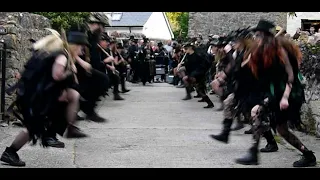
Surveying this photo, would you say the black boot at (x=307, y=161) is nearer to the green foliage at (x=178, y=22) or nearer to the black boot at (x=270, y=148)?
the black boot at (x=270, y=148)

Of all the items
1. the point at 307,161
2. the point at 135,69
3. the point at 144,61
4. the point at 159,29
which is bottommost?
the point at 159,29

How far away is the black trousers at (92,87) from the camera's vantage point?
691 centimetres

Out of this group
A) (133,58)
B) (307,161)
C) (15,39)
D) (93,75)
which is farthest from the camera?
(133,58)

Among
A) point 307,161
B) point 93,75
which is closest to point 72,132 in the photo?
point 93,75

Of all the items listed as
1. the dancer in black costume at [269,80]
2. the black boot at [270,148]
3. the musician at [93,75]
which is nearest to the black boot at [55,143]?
the musician at [93,75]

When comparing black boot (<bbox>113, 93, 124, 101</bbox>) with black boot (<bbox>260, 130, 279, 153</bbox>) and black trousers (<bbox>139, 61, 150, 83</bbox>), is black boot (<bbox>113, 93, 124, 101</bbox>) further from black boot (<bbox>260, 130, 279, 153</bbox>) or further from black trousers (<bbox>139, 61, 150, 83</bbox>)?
black boot (<bbox>260, 130, 279, 153</bbox>)

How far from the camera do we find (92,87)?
23.0 feet

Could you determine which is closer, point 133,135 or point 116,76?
point 116,76

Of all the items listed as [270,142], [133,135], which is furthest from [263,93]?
[133,135]

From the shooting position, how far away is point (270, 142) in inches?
336

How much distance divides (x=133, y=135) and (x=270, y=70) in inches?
146

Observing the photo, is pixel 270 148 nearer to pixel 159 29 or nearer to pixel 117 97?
pixel 117 97
